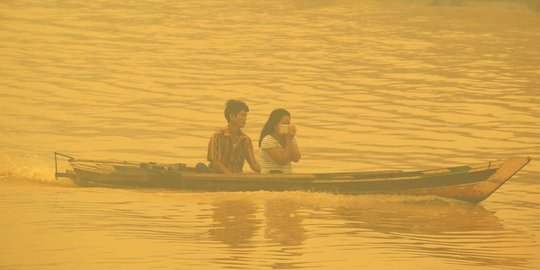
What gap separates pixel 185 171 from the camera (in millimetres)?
18031

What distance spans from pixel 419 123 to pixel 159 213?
8.76m

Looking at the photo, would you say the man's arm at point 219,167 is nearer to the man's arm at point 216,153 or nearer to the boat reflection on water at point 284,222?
the man's arm at point 216,153

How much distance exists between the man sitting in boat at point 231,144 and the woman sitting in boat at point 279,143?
203 mm

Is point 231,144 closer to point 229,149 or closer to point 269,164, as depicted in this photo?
point 229,149

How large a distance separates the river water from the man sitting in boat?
411 millimetres

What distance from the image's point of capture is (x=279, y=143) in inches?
699

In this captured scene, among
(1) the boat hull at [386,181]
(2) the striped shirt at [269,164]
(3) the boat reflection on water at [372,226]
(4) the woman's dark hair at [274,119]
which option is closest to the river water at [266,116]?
(3) the boat reflection on water at [372,226]

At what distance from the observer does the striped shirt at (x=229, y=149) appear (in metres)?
17.9

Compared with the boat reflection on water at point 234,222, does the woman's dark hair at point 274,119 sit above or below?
above

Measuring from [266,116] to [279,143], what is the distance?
27.1 feet

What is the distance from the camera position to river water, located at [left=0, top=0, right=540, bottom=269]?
51.6 ft

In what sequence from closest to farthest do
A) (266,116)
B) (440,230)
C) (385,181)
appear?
1. (440,230)
2. (385,181)
3. (266,116)

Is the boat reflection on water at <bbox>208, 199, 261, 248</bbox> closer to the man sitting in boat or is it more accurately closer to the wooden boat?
the wooden boat

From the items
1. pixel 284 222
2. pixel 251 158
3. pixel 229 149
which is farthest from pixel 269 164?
pixel 284 222
